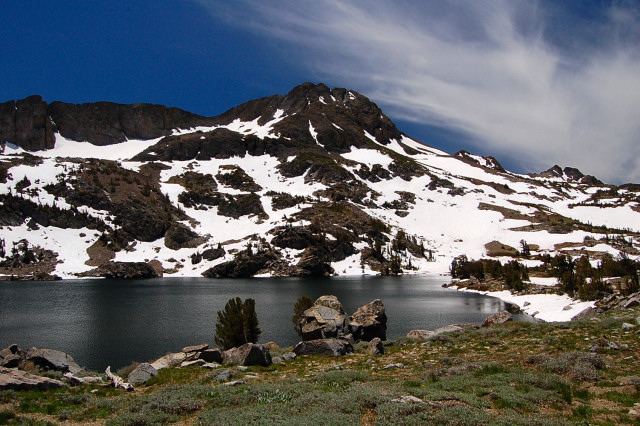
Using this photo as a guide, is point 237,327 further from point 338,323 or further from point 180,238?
point 180,238

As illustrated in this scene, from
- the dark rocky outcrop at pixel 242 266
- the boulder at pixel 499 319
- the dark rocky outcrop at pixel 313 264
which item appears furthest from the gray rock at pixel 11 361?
the dark rocky outcrop at pixel 313 264

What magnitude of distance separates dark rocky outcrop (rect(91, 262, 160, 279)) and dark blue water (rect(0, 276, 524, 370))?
44489mm

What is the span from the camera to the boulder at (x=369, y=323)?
119ft

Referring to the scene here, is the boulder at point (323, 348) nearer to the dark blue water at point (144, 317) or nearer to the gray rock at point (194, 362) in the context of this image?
the gray rock at point (194, 362)

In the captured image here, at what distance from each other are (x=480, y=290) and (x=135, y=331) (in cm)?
7753

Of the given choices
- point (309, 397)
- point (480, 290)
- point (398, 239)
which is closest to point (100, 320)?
point (309, 397)

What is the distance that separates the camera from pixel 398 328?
4653 centimetres

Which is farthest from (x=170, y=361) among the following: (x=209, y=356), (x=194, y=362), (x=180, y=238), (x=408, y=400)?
(x=180, y=238)

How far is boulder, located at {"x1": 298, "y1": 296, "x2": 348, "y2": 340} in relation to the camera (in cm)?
3247

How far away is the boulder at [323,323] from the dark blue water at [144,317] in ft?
17.3

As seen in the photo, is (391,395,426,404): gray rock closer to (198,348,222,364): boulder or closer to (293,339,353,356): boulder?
(293,339,353,356): boulder

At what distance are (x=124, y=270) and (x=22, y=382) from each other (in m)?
129

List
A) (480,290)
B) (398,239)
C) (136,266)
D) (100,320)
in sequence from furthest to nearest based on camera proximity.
A: 1. (398,239)
2. (136,266)
3. (480,290)
4. (100,320)

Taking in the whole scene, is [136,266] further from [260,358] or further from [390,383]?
[390,383]
